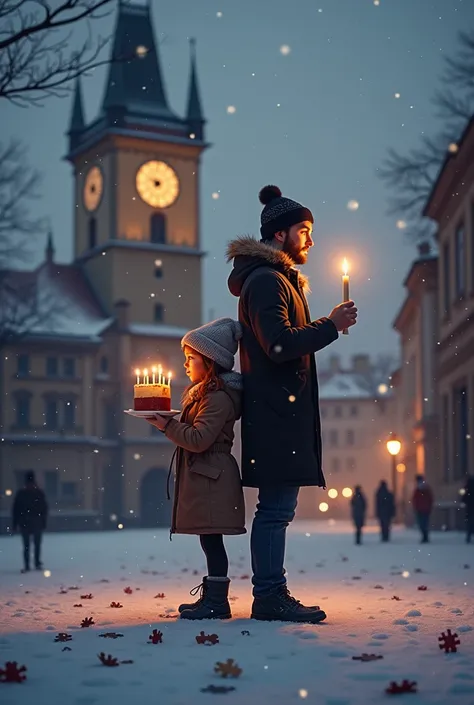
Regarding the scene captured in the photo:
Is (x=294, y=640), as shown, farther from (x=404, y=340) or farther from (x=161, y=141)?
(x=161, y=141)

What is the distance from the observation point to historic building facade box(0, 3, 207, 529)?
6234cm

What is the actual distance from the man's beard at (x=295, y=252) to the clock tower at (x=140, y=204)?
61.0 m

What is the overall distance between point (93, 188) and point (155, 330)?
11.6m

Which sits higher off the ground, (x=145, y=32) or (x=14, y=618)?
(x=145, y=32)

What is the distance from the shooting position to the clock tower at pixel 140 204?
70688 millimetres

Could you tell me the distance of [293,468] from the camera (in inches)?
285

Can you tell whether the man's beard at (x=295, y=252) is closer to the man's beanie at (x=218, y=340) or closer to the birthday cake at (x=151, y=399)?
the man's beanie at (x=218, y=340)

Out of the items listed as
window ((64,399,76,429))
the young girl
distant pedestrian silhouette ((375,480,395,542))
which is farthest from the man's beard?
window ((64,399,76,429))

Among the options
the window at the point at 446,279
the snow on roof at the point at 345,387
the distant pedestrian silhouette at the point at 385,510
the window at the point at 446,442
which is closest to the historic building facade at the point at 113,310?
the window at the point at 446,442

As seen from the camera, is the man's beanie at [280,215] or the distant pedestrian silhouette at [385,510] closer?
the man's beanie at [280,215]

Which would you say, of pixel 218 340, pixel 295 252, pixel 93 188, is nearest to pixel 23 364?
pixel 93 188

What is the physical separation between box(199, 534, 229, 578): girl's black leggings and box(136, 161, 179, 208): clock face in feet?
216

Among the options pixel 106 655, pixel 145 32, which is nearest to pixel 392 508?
pixel 106 655

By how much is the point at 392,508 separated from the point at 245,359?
955 inches
